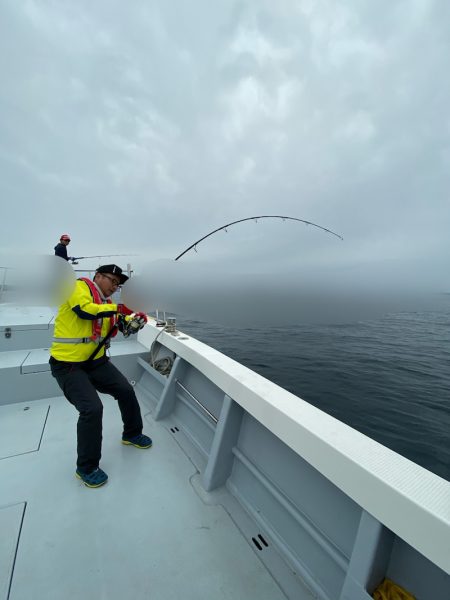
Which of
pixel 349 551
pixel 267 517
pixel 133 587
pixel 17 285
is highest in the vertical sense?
pixel 17 285

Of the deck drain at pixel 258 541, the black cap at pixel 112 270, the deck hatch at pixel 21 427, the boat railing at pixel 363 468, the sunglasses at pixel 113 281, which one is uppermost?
the black cap at pixel 112 270

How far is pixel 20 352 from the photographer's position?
3.72m

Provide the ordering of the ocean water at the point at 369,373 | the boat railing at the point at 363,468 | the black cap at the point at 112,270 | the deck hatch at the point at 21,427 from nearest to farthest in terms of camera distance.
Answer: the boat railing at the point at 363,468 < the black cap at the point at 112,270 < the deck hatch at the point at 21,427 < the ocean water at the point at 369,373

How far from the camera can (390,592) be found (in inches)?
42.1

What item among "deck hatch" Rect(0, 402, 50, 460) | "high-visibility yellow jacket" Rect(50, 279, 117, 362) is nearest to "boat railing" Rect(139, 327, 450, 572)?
"high-visibility yellow jacket" Rect(50, 279, 117, 362)

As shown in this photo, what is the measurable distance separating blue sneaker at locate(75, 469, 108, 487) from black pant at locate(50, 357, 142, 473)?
3 cm

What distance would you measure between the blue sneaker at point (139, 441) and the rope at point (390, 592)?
1977 mm

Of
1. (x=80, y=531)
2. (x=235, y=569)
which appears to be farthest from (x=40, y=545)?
(x=235, y=569)

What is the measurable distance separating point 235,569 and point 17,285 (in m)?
2.27

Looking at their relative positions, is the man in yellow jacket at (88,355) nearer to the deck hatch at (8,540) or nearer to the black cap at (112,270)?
the black cap at (112,270)

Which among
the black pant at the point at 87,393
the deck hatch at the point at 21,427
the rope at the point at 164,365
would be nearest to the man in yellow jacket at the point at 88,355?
the black pant at the point at 87,393

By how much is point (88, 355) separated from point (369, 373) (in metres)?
8.02

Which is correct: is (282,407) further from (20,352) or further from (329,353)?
(329,353)

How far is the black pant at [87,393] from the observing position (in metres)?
2.02
